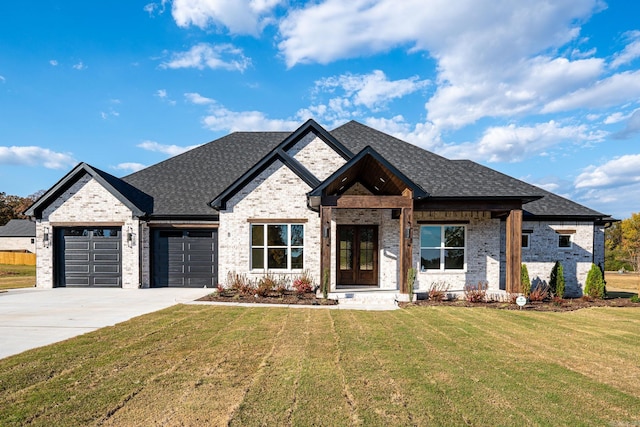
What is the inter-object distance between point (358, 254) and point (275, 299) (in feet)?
13.3

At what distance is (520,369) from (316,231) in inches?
345

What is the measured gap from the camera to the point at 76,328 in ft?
25.3

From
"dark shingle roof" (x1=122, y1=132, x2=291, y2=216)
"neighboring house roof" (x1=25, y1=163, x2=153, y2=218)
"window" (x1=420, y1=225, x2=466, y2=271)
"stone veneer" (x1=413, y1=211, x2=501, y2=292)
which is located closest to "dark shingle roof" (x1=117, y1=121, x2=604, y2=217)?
"dark shingle roof" (x1=122, y1=132, x2=291, y2=216)

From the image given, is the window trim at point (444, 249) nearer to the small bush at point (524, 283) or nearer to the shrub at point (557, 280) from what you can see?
the small bush at point (524, 283)

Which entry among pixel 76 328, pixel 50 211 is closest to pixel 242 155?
pixel 50 211

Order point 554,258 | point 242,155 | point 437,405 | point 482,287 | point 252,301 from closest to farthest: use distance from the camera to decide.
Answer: point 437,405 < point 252,301 < point 482,287 < point 554,258 < point 242,155

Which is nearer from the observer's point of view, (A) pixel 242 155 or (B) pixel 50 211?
(B) pixel 50 211

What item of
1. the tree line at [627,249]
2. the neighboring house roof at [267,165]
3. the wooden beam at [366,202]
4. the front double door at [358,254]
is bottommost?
the tree line at [627,249]

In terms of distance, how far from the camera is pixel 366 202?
11.6m

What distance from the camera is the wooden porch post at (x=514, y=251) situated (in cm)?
Result: 1170

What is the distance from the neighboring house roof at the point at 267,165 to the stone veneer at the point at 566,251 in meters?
0.53

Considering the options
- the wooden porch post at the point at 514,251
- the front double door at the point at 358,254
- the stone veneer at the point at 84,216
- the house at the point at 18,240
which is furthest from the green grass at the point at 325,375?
the house at the point at 18,240

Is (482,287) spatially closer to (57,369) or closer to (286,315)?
(286,315)

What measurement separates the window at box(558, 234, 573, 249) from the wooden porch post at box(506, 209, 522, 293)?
3821 mm
